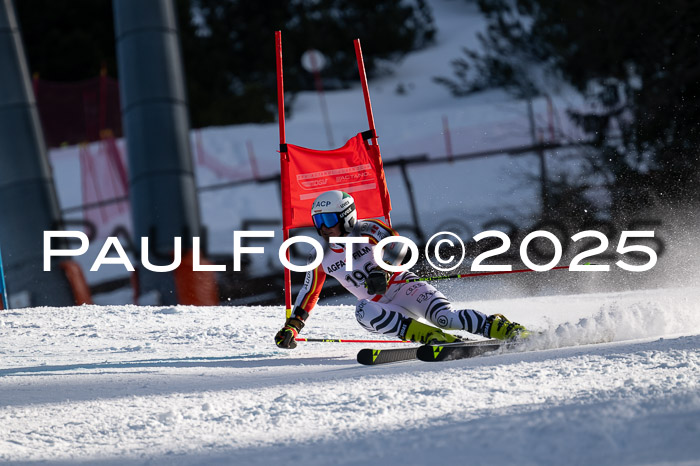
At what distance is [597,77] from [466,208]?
474cm

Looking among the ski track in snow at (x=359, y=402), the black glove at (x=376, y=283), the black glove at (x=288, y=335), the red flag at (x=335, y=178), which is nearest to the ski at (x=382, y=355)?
the ski track in snow at (x=359, y=402)

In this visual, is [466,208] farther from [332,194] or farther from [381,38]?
[381,38]

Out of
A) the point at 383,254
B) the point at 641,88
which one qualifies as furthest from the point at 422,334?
the point at 641,88

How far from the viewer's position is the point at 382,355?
5094 millimetres

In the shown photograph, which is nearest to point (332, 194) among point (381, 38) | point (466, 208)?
point (466, 208)

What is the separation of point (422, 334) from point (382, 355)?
363 millimetres

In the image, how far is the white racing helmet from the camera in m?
5.50

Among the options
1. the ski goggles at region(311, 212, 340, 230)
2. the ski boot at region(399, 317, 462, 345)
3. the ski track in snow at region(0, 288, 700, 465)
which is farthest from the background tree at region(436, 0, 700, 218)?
the ski goggles at region(311, 212, 340, 230)

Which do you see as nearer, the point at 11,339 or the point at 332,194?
the point at 332,194

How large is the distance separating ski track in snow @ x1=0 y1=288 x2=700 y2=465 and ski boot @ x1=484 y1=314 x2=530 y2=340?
0.15 meters

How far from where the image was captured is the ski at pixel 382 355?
5.07 meters

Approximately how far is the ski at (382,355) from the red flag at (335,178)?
162 centimetres

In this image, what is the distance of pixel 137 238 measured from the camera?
11.3m

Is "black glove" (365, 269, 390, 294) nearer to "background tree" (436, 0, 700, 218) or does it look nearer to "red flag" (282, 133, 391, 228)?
"red flag" (282, 133, 391, 228)
